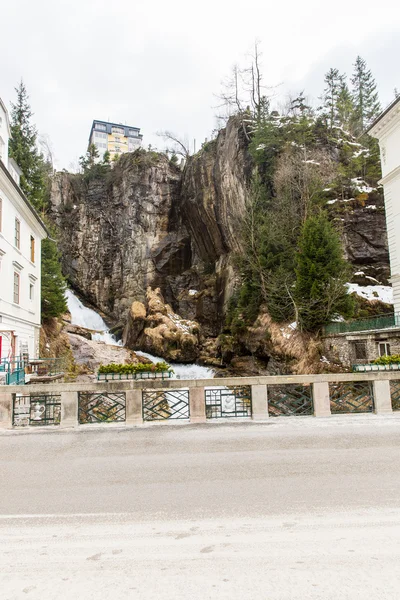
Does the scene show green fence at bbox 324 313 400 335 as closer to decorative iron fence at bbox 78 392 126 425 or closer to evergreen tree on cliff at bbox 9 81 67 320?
decorative iron fence at bbox 78 392 126 425

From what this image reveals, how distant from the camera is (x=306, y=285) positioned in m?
27.6

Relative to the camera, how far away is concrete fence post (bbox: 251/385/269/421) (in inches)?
390

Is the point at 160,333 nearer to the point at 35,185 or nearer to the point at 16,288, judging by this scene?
the point at 16,288

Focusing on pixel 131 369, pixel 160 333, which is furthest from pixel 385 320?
pixel 160 333

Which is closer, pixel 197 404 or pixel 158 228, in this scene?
pixel 197 404

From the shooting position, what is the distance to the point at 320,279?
2712 cm

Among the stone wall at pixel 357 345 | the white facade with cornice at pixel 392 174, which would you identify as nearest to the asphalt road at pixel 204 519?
the stone wall at pixel 357 345

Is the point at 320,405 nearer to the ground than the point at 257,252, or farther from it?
nearer to the ground

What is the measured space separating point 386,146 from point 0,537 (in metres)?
32.6

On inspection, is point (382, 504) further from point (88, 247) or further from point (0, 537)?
point (88, 247)

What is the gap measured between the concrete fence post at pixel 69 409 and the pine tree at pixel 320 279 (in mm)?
20367

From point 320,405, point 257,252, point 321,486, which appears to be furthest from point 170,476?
point 257,252

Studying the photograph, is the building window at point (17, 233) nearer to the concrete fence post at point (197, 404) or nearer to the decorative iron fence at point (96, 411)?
the decorative iron fence at point (96, 411)

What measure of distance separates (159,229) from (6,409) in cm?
4051
